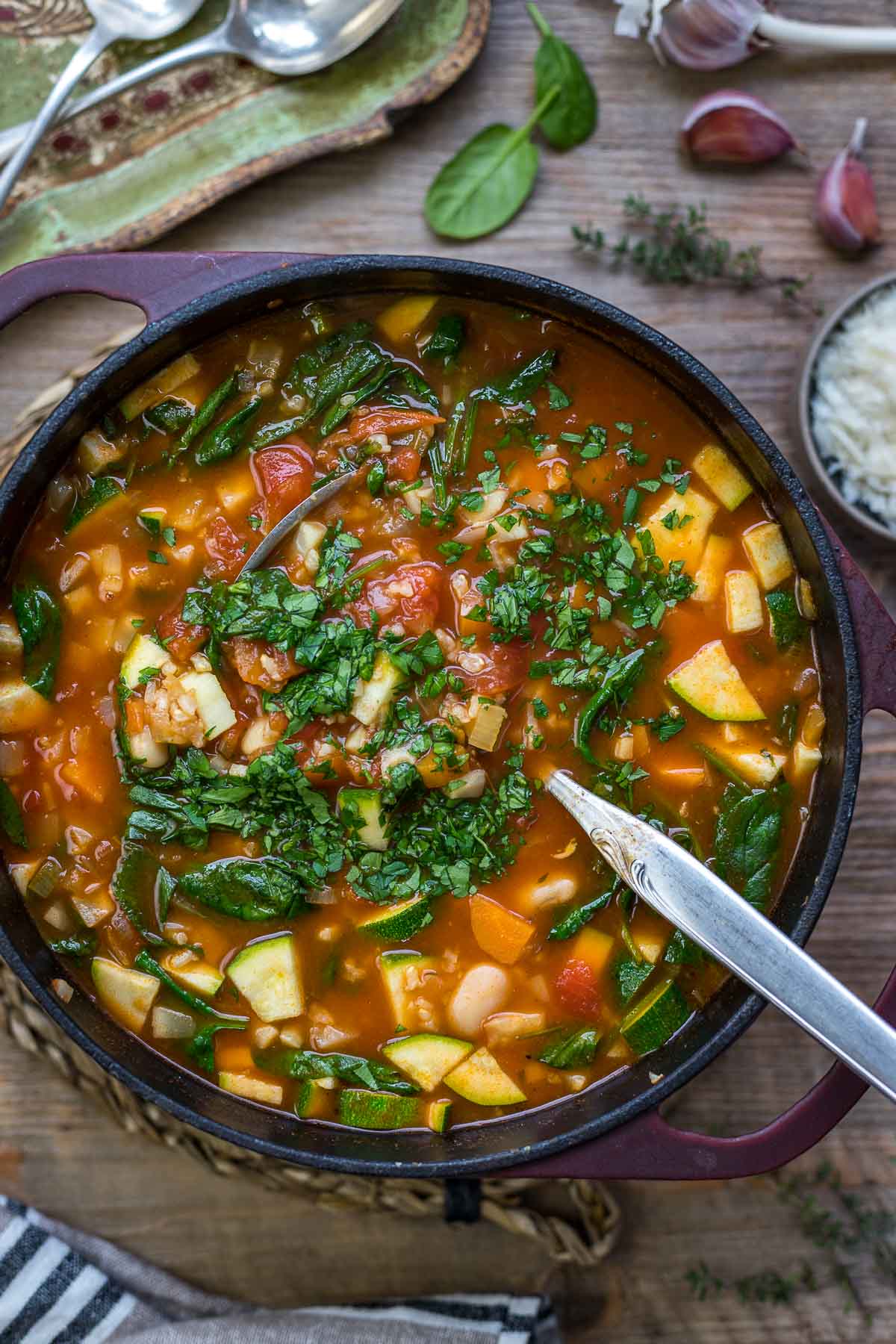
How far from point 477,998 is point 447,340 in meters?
1.74

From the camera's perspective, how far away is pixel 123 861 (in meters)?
3.13

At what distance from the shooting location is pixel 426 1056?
3129 mm

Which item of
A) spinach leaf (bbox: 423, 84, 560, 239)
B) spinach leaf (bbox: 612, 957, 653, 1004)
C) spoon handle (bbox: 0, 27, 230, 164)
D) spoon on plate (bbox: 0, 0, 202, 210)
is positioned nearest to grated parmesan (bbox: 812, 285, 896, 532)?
spinach leaf (bbox: 423, 84, 560, 239)

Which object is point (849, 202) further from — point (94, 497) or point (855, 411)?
point (94, 497)

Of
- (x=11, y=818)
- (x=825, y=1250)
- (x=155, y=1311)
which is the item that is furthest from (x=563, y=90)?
(x=155, y=1311)

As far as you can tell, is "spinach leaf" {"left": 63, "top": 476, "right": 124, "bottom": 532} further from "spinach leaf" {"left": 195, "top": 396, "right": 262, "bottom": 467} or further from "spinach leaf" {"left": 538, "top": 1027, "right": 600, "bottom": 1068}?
"spinach leaf" {"left": 538, "top": 1027, "right": 600, "bottom": 1068}

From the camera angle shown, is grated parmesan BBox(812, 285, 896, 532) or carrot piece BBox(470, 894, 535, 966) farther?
grated parmesan BBox(812, 285, 896, 532)

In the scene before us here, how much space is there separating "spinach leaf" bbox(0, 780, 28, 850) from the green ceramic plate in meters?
1.62

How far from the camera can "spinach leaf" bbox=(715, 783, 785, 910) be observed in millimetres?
3141

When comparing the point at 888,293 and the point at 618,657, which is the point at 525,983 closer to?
the point at 618,657

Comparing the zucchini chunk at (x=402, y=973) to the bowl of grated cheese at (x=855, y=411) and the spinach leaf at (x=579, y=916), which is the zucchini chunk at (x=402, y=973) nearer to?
the spinach leaf at (x=579, y=916)

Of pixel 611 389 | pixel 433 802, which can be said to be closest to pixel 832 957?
pixel 433 802

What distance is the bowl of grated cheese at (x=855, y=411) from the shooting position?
3.48 m

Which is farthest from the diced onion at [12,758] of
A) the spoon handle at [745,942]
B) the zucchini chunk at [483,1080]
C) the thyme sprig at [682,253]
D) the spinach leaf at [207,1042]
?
the thyme sprig at [682,253]
